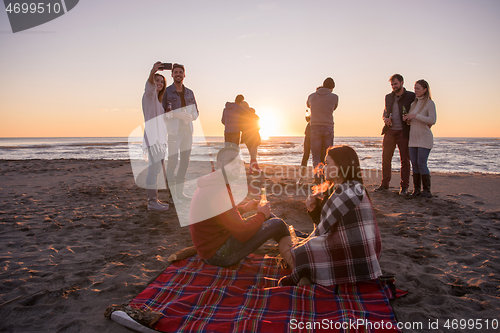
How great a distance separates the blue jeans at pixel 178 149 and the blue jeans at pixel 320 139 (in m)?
2.80

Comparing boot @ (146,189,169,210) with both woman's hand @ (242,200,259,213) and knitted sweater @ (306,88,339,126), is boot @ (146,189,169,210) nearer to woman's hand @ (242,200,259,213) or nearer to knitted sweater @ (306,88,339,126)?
woman's hand @ (242,200,259,213)

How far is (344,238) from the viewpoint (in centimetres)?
228

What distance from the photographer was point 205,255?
281 cm

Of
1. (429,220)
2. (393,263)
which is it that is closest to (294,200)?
(429,220)

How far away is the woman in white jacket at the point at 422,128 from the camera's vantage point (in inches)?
218

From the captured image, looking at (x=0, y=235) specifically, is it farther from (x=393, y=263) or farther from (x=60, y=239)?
(x=393, y=263)

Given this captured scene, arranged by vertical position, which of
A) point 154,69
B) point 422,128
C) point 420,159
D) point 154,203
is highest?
point 154,69

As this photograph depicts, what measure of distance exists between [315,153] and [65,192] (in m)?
6.18

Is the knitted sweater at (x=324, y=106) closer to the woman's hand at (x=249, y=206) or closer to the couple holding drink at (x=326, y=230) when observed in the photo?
the woman's hand at (x=249, y=206)

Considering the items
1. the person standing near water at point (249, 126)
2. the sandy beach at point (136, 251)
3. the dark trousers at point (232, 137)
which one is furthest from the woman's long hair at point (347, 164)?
the person standing near water at point (249, 126)

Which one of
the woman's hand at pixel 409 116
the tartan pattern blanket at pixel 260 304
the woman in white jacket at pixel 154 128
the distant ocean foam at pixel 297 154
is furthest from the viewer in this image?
the distant ocean foam at pixel 297 154

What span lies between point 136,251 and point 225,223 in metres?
1.57

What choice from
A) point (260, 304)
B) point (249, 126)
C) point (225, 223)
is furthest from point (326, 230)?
point (249, 126)

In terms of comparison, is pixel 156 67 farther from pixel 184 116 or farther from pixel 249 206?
pixel 249 206
